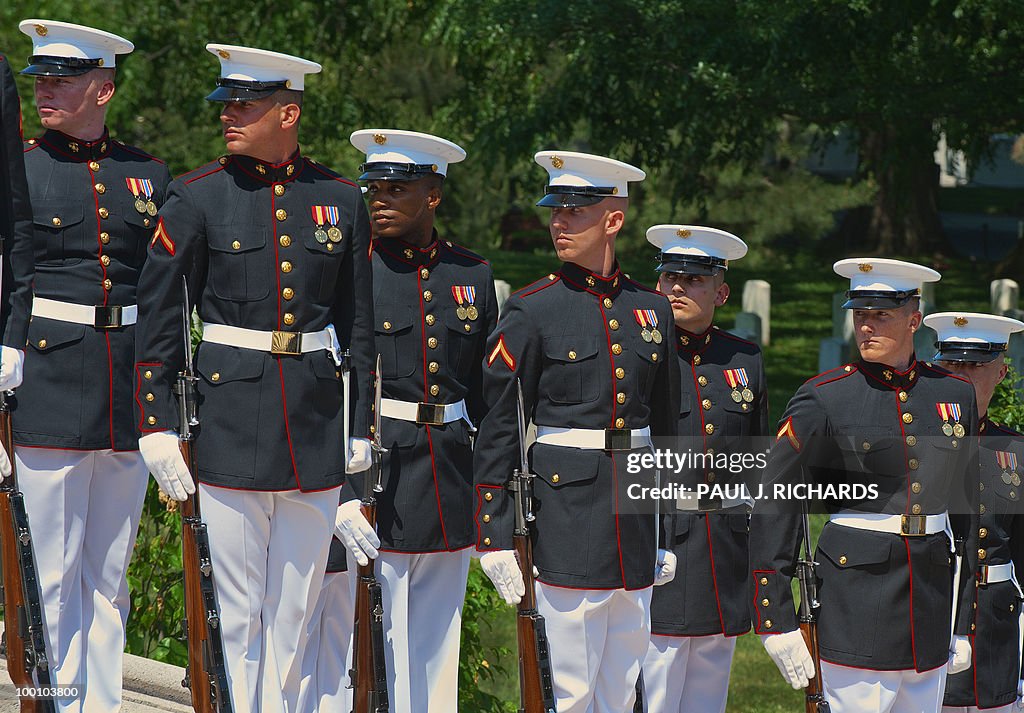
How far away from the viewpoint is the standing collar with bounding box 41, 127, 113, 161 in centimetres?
576

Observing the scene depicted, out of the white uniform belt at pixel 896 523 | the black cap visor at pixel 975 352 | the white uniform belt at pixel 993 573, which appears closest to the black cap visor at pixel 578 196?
the white uniform belt at pixel 896 523

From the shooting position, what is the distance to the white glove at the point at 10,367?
496 cm

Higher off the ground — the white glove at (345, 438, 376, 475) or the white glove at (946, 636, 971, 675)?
the white glove at (345, 438, 376, 475)

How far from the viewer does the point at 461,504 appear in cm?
600

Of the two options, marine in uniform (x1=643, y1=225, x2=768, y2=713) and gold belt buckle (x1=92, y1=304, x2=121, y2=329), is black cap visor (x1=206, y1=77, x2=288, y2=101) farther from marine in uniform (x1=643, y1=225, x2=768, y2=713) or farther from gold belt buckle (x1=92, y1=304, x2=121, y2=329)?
marine in uniform (x1=643, y1=225, x2=768, y2=713)

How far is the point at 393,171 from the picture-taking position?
234 inches

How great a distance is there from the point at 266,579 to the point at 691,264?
2.15m

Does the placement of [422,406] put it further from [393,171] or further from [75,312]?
[75,312]

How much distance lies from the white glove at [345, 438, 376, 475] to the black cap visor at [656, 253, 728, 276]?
1.64 meters

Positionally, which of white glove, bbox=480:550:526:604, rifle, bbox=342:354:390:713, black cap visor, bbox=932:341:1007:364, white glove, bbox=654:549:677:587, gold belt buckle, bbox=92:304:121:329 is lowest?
rifle, bbox=342:354:390:713

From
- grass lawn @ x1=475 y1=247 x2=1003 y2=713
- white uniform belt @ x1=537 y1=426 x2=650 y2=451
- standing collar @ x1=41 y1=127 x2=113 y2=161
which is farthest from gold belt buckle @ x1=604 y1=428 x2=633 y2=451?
grass lawn @ x1=475 y1=247 x2=1003 y2=713

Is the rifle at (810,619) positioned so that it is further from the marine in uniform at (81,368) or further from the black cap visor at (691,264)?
the marine in uniform at (81,368)

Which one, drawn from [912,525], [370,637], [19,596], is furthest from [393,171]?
[912,525]

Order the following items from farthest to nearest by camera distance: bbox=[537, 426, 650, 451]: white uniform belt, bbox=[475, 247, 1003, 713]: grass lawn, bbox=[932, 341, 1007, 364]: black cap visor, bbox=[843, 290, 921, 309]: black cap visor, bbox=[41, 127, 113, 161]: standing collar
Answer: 1. bbox=[475, 247, 1003, 713]: grass lawn
2. bbox=[932, 341, 1007, 364]: black cap visor
3. bbox=[41, 127, 113, 161]: standing collar
4. bbox=[843, 290, 921, 309]: black cap visor
5. bbox=[537, 426, 650, 451]: white uniform belt
